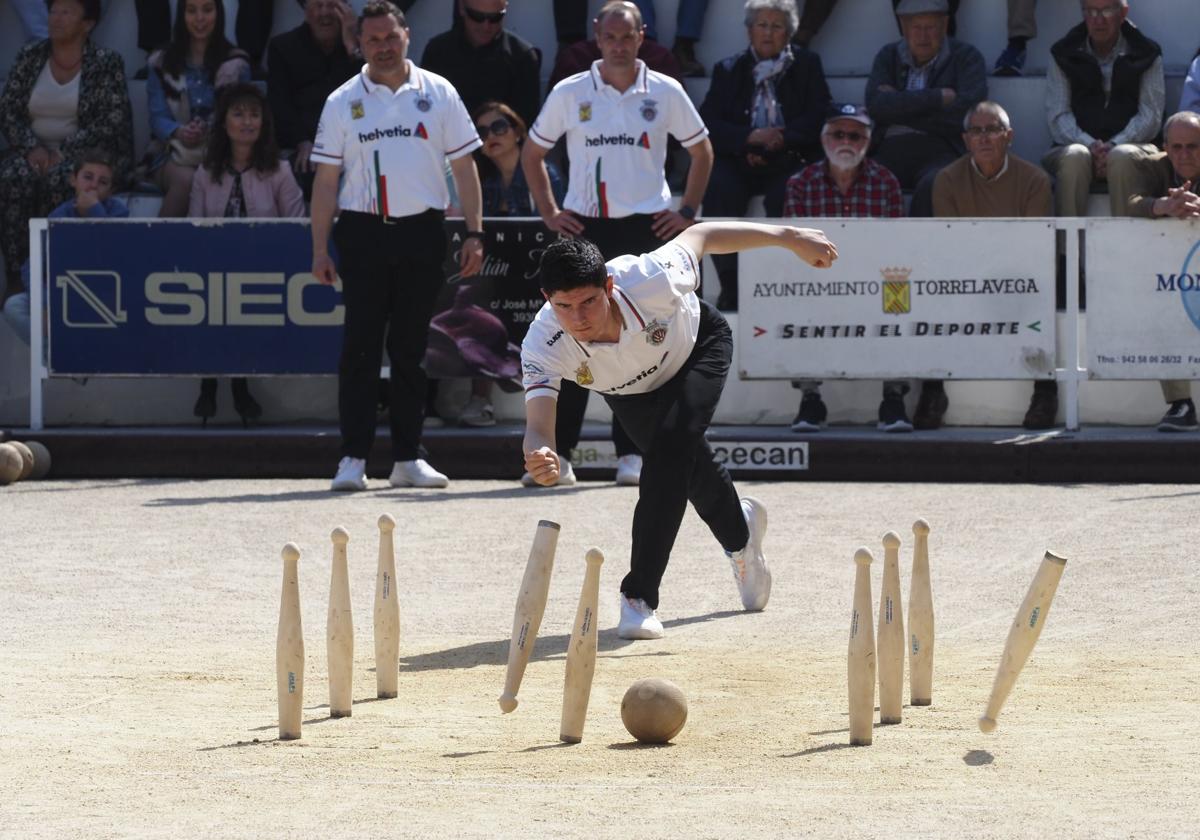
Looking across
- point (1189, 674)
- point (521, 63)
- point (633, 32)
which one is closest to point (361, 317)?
point (633, 32)

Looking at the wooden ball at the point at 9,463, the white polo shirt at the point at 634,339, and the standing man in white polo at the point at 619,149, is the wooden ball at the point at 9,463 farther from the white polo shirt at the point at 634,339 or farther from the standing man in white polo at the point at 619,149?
the white polo shirt at the point at 634,339

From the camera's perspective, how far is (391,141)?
11.3 m

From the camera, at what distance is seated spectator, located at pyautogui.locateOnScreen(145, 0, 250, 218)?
46.6 feet

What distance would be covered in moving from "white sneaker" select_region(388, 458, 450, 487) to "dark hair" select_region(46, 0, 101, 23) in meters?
5.14

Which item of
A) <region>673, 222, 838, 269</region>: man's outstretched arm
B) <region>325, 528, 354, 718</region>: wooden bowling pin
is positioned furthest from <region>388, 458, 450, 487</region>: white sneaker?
<region>325, 528, 354, 718</region>: wooden bowling pin

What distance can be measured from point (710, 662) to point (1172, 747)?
1.97 metres

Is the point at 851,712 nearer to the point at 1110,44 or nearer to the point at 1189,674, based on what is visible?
the point at 1189,674

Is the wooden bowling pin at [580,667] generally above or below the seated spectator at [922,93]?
below

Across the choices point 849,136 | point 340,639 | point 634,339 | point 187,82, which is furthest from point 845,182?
point 340,639

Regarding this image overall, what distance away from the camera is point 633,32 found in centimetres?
1130

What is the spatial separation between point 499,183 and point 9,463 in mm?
3731

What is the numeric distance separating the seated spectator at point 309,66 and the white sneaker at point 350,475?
3.35 m

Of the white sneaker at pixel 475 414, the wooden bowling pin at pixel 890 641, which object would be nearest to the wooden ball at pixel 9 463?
the white sneaker at pixel 475 414

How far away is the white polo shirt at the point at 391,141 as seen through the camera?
11.3 metres
